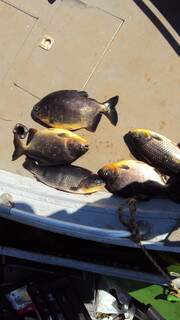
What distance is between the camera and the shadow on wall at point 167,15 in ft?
13.3

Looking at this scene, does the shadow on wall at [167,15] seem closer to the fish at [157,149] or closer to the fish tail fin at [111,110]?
the fish tail fin at [111,110]

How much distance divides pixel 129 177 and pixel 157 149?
323mm

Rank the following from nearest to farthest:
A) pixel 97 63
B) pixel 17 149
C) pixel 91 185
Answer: pixel 91 185 < pixel 17 149 < pixel 97 63

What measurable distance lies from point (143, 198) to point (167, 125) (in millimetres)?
718

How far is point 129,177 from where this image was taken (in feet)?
12.3

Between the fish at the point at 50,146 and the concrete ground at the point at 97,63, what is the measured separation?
0.30 ft

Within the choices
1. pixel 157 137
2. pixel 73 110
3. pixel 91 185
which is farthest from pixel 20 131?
pixel 157 137

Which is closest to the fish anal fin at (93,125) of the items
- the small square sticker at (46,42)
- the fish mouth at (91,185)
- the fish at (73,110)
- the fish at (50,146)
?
the fish at (73,110)

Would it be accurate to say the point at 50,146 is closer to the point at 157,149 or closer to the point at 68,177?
the point at 68,177

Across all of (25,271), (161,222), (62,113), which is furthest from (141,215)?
(25,271)

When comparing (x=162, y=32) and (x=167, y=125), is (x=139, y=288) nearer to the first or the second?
(x=167, y=125)

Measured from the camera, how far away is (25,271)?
5293 millimetres

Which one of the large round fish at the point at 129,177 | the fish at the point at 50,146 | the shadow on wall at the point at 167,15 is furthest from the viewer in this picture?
the shadow on wall at the point at 167,15

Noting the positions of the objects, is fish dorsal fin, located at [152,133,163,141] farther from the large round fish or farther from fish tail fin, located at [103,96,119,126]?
fish tail fin, located at [103,96,119,126]
